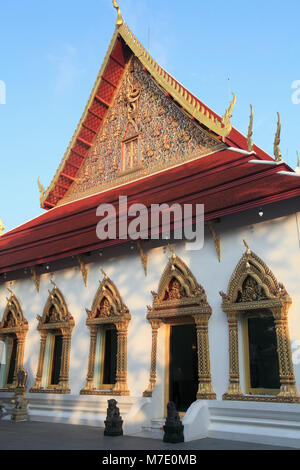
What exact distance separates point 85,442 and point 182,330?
2533mm

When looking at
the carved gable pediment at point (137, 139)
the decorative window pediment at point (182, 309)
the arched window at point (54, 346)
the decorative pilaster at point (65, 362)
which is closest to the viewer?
the decorative window pediment at point (182, 309)

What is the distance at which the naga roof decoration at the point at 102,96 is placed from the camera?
10.5 m

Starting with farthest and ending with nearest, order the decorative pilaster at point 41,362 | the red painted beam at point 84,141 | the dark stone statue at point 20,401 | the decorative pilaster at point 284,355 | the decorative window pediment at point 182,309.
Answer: the red painted beam at point 84,141 → the decorative pilaster at point 41,362 → the dark stone statue at point 20,401 → the decorative window pediment at point 182,309 → the decorative pilaster at point 284,355

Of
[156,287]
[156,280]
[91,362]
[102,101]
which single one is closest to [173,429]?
[156,287]

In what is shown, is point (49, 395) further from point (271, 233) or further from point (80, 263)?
point (271, 233)

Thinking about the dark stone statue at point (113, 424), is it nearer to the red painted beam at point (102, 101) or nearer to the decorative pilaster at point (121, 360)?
the decorative pilaster at point (121, 360)

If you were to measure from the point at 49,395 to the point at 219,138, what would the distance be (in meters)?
6.26

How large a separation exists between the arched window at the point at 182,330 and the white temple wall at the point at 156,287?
11 cm

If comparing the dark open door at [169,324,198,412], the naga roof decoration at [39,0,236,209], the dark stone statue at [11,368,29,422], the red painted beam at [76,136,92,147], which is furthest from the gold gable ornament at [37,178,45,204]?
the dark open door at [169,324,198,412]

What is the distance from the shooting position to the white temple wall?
21.3 feet

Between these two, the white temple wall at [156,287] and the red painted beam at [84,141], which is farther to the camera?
the red painted beam at [84,141]

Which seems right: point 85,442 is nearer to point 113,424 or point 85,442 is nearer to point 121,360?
point 113,424

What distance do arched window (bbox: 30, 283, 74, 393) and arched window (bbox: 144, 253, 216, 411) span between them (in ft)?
7.24

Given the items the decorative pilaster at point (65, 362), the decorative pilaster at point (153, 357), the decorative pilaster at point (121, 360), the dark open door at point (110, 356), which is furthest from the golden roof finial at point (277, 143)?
the decorative pilaster at point (65, 362)
